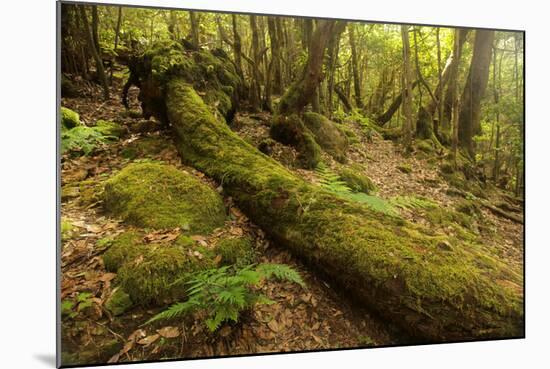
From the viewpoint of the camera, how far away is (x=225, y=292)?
2.66m

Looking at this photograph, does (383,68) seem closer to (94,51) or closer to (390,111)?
(390,111)

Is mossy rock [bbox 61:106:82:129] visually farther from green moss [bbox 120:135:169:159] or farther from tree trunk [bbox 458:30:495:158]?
tree trunk [bbox 458:30:495:158]

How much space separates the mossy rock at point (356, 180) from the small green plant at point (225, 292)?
108cm

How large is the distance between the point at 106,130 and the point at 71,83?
0.42 metres

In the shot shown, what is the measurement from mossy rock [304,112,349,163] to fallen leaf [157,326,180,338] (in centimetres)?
207

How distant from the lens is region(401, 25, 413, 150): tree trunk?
3465mm

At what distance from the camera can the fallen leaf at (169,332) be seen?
2617mm

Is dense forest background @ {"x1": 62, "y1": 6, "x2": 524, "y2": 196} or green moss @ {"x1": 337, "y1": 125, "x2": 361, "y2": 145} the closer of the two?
dense forest background @ {"x1": 62, "y1": 6, "x2": 524, "y2": 196}

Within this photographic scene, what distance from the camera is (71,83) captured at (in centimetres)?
291

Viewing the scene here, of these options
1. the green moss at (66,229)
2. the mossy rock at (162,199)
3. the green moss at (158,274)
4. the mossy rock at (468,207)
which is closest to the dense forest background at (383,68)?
the mossy rock at (468,207)

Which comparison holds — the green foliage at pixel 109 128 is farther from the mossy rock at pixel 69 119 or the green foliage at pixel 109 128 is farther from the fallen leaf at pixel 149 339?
the fallen leaf at pixel 149 339

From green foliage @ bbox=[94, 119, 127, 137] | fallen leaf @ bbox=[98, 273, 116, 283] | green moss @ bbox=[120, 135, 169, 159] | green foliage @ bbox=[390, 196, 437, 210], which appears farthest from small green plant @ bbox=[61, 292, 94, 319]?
green foliage @ bbox=[390, 196, 437, 210]

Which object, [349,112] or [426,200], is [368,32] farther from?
[426,200]
